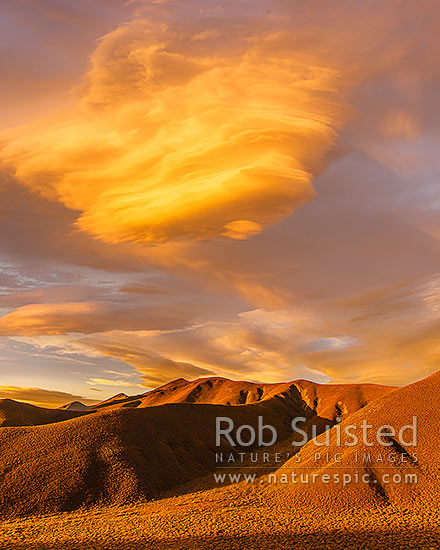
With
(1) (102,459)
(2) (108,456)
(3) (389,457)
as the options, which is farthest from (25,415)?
(3) (389,457)

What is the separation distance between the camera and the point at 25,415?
317ft

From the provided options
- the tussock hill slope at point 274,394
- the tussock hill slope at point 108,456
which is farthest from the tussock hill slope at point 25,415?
the tussock hill slope at point 274,394


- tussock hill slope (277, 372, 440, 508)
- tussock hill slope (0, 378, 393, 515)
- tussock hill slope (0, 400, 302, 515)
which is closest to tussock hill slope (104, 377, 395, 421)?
tussock hill slope (0, 378, 393, 515)

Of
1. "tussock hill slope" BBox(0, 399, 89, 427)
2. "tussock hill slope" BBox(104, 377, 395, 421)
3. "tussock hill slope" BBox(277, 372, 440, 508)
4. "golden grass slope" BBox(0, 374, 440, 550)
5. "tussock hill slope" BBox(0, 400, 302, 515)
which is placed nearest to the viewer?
"golden grass slope" BBox(0, 374, 440, 550)

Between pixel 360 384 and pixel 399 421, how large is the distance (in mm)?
95171

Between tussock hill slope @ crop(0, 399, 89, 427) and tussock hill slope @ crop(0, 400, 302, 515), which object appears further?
tussock hill slope @ crop(0, 399, 89, 427)

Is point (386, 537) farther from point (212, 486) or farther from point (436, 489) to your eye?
point (212, 486)

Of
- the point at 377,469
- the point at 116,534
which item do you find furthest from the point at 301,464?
the point at 116,534

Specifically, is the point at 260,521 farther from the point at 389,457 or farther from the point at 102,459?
the point at 102,459

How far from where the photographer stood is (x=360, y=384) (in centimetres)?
13838

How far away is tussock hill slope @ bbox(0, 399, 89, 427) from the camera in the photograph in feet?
288

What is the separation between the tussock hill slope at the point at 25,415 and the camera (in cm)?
8781

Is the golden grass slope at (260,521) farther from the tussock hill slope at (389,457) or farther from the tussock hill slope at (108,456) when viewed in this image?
the tussock hill slope at (108,456)

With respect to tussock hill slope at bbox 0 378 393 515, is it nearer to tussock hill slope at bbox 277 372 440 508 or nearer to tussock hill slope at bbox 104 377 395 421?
tussock hill slope at bbox 277 372 440 508
